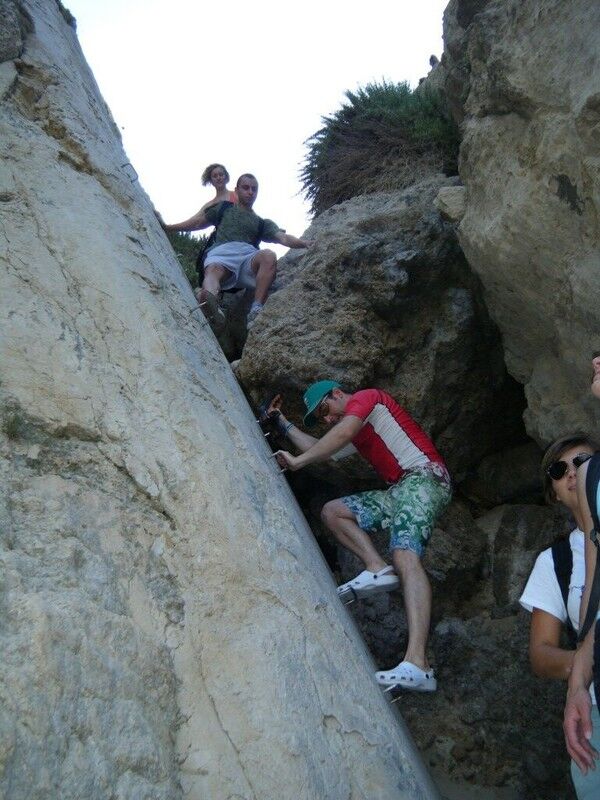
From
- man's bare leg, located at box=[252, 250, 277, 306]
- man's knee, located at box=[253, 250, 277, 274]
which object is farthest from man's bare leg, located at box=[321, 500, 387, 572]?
man's knee, located at box=[253, 250, 277, 274]

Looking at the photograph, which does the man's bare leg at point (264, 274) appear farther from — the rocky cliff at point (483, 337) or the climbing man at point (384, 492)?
the climbing man at point (384, 492)

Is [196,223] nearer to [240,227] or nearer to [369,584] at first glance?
[240,227]

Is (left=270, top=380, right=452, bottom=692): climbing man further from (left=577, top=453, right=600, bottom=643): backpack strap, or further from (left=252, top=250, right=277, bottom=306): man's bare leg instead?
(left=252, top=250, right=277, bottom=306): man's bare leg

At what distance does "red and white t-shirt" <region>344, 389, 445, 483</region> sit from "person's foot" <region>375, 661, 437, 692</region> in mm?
1449

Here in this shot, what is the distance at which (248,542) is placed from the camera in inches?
129

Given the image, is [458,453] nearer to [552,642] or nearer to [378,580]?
[378,580]

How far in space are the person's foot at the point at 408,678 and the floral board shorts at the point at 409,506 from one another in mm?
823

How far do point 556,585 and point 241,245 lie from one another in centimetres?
496

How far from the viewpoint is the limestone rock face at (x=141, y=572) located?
7.88 feet

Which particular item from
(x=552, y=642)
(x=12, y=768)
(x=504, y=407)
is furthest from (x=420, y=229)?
(x=12, y=768)

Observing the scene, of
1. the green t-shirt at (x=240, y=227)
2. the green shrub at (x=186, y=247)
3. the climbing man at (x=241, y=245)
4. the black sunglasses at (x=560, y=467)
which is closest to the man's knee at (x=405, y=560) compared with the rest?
the black sunglasses at (x=560, y=467)

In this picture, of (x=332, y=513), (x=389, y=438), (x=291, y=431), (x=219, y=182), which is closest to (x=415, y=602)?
(x=332, y=513)

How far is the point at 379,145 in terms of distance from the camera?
29.8 feet

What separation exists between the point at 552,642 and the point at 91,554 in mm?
1906
